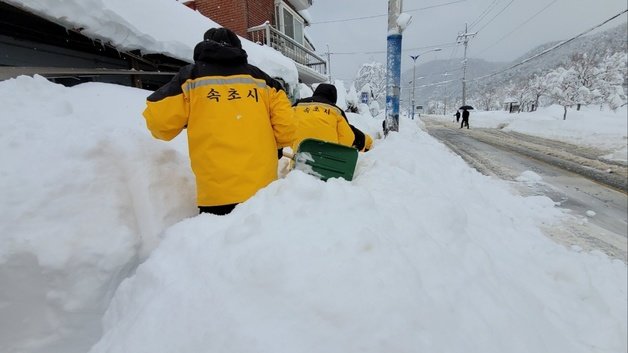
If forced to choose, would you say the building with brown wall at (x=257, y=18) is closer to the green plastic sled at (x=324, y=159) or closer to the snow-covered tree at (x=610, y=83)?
the green plastic sled at (x=324, y=159)

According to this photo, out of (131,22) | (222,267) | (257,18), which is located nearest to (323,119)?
(222,267)

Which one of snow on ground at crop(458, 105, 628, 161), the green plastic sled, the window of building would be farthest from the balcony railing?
snow on ground at crop(458, 105, 628, 161)

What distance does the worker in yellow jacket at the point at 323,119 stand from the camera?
11.9 ft

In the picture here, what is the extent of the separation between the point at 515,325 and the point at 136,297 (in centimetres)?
183

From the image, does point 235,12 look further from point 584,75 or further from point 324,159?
point 584,75

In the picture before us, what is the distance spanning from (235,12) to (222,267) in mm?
13007

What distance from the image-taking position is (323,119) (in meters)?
3.63

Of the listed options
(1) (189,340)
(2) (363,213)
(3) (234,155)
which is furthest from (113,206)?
(2) (363,213)

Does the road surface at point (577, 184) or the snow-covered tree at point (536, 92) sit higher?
the snow-covered tree at point (536, 92)

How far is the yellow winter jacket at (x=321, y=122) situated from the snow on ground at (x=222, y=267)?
4.83ft

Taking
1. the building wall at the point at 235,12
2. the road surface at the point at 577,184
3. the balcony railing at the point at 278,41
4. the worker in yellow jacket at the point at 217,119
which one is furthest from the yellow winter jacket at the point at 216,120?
the building wall at the point at 235,12

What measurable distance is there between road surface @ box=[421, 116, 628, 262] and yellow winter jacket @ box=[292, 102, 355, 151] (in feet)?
10.1

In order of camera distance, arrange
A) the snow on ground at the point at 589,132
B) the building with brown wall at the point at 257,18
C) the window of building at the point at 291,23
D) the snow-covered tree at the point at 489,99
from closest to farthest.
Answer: the building with brown wall at the point at 257,18, the snow on ground at the point at 589,132, the window of building at the point at 291,23, the snow-covered tree at the point at 489,99

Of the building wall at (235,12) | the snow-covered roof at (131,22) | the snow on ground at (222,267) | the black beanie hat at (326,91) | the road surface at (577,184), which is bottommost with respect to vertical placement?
the road surface at (577,184)
